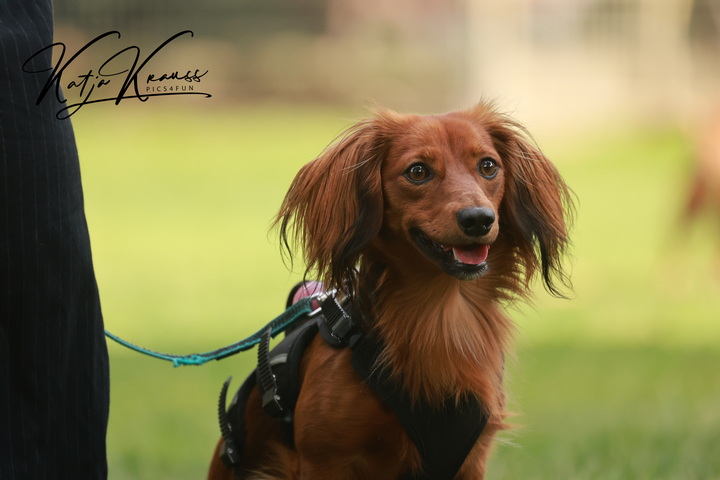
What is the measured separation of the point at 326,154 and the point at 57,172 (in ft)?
2.67

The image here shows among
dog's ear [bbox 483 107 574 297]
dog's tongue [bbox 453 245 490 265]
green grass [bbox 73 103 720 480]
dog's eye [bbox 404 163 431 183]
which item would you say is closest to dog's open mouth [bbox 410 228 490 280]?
dog's tongue [bbox 453 245 490 265]

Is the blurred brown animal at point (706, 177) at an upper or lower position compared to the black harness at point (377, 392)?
upper

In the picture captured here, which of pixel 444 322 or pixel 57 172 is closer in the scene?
pixel 57 172

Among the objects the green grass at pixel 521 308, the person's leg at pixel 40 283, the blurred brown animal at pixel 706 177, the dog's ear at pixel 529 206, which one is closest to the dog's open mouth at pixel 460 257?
the dog's ear at pixel 529 206

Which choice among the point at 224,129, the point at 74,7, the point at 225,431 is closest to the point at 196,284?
the point at 225,431

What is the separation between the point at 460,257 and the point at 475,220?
15 cm

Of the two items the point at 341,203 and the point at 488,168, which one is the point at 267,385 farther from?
the point at 488,168

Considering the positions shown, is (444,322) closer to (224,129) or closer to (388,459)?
(388,459)

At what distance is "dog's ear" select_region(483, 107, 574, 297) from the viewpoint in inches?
127

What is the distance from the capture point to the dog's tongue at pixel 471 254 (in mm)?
2934

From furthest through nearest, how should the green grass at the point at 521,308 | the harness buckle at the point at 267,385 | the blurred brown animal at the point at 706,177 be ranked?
1. the blurred brown animal at the point at 706,177
2. the green grass at the point at 521,308
3. the harness buckle at the point at 267,385

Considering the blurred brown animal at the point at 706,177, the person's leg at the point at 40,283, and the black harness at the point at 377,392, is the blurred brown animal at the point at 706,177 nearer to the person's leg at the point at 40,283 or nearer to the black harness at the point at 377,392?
the black harness at the point at 377,392

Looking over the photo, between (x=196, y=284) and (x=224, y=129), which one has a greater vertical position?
(x=224, y=129)

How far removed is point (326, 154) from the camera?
3230 millimetres
